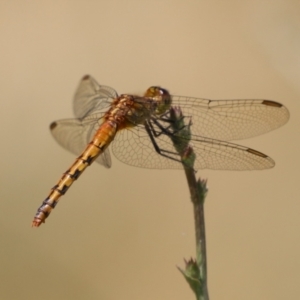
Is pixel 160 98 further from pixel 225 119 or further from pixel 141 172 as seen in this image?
pixel 141 172

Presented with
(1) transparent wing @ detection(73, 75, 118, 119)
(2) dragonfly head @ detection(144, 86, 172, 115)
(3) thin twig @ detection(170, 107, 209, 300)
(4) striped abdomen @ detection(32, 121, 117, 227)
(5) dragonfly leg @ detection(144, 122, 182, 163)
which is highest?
(1) transparent wing @ detection(73, 75, 118, 119)

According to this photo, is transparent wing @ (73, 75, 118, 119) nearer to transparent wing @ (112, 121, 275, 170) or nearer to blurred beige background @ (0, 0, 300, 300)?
transparent wing @ (112, 121, 275, 170)

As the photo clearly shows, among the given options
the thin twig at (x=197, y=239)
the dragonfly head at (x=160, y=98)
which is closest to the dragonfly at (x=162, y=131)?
the dragonfly head at (x=160, y=98)

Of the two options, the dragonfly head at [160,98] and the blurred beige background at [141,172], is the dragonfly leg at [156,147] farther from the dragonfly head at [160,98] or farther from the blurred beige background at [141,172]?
the blurred beige background at [141,172]

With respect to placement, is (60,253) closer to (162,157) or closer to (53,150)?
(53,150)

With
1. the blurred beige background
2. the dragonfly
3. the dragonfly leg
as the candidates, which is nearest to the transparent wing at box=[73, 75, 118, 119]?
the dragonfly

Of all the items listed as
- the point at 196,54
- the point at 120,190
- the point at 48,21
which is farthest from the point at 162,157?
the point at 48,21
